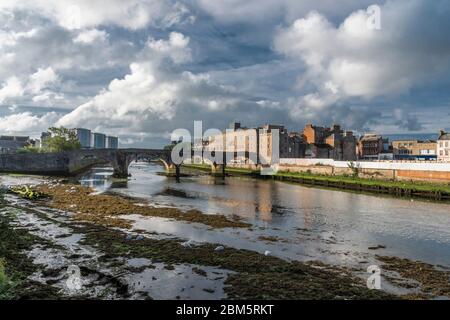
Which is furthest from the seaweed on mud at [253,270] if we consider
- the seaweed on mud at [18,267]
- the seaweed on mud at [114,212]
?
the seaweed on mud at [114,212]

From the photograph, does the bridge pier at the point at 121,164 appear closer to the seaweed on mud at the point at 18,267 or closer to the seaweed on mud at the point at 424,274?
the seaweed on mud at the point at 18,267

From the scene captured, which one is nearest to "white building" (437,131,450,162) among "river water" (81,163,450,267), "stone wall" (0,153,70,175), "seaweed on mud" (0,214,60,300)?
"river water" (81,163,450,267)

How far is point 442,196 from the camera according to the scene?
1834 inches

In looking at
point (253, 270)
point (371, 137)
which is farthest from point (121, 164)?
point (371, 137)

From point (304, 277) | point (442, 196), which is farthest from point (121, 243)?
point (442, 196)

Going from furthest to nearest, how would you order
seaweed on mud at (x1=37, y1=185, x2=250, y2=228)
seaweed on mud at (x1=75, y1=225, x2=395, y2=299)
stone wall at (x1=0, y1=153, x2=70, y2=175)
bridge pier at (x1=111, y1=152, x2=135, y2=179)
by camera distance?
bridge pier at (x1=111, y1=152, x2=135, y2=179)
stone wall at (x1=0, y1=153, x2=70, y2=175)
seaweed on mud at (x1=37, y1=185, x2=250, y2=228)
seaweed on mud at (x1=75, y1=225, x2=395, y2=299)

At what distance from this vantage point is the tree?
4254 inches

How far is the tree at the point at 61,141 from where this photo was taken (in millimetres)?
108062

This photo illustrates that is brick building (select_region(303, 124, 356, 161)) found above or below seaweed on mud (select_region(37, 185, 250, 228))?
above

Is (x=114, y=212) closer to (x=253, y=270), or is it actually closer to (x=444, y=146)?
(x=253, y=270)

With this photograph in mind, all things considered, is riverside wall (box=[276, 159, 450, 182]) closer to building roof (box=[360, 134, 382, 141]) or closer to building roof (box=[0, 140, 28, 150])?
building roof (box=[360, 134, 382, 141])

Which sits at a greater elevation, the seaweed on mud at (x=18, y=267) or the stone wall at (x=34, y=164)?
the stone wall at (x=34, y=164)
